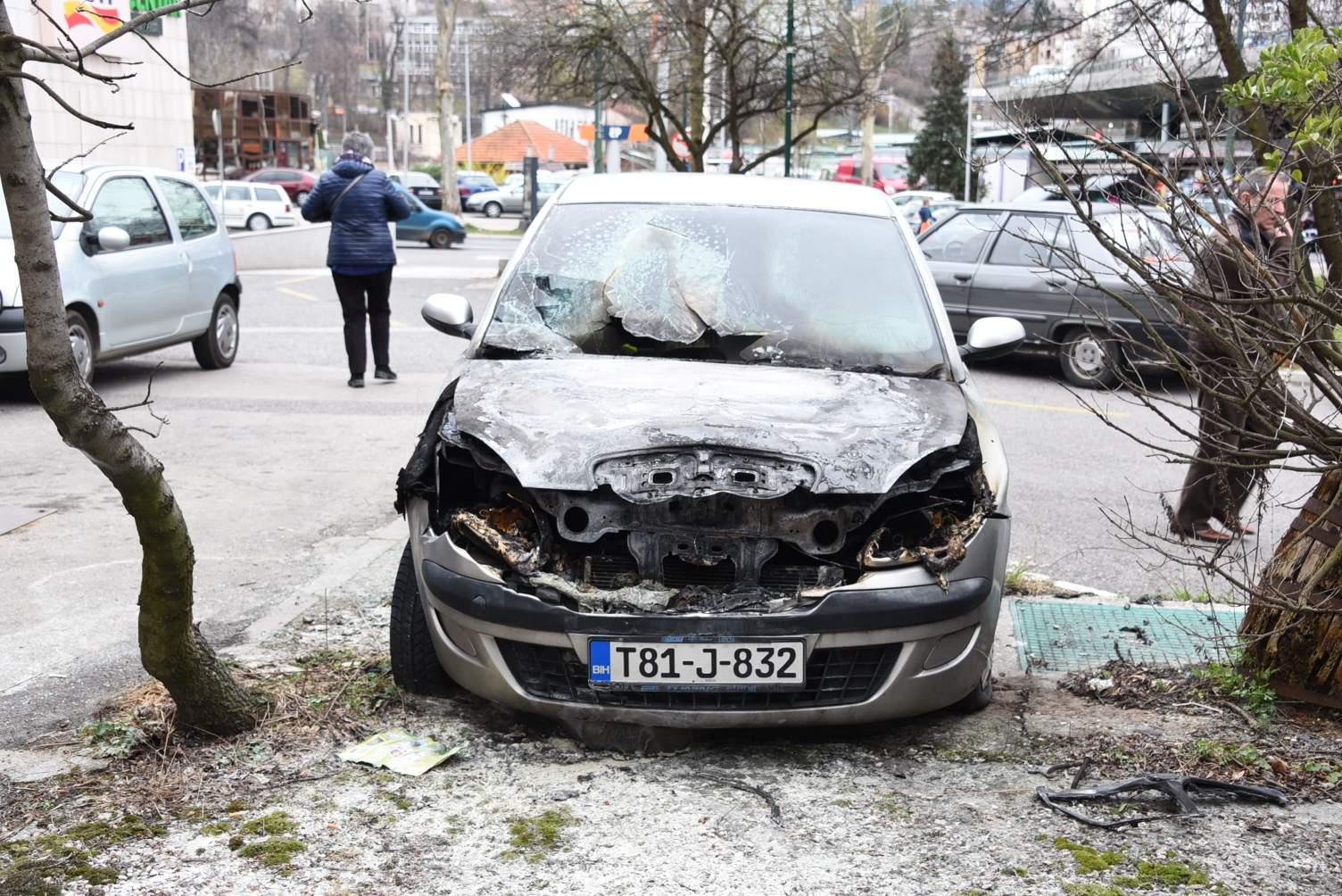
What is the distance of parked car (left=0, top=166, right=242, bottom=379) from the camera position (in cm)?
1023

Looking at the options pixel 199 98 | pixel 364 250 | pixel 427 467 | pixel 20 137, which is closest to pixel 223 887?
pixel 427 467

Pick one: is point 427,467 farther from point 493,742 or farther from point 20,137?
point 20,137

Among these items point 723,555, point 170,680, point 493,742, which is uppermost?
point 723,555

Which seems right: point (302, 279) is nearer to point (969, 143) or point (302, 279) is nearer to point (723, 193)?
point (969, 143)

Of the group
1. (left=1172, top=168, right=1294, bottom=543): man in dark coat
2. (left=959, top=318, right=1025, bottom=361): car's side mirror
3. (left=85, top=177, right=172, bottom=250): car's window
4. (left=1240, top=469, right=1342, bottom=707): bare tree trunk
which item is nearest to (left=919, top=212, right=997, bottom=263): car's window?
(left=85, top=177, right=172, bottom=250): car's window

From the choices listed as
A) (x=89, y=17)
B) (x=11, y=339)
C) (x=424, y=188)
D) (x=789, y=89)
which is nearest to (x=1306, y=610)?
(x=11, y=339)

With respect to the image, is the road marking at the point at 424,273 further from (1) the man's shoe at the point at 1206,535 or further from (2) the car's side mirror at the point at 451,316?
(2) the car's side mirror at the point at 451,316

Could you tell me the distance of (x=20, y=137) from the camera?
11.1 feet

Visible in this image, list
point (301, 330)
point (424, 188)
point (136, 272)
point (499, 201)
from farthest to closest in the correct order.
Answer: point (499, 201) → point (424, 188) → point (301, 330) → point (136, 272)

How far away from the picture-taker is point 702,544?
3.93 meters

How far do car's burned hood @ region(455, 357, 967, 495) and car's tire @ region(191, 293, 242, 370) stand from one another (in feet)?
27.4

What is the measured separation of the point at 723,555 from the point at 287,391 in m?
8.11

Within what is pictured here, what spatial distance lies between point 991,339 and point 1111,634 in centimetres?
123

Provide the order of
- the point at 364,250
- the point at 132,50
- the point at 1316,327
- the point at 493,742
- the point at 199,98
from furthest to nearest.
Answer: the point at 199,98 → the point at 132,50 → the point at 364,250 → the point at 493,742 → the point at 1316,327
